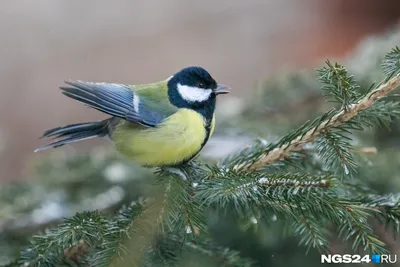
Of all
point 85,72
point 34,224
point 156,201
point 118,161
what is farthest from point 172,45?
point 156,201

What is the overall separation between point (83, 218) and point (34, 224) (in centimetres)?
44

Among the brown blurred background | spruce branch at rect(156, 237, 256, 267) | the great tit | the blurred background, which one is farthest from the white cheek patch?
the brown blurred background

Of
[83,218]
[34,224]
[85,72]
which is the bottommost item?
[34,224]

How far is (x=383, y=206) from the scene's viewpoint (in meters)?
0.94

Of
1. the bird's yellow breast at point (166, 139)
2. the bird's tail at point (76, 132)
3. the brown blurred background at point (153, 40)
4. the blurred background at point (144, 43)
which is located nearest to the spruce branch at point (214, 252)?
the bird's yellow breast at point (166, 139)

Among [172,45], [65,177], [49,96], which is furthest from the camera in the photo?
[172,45]

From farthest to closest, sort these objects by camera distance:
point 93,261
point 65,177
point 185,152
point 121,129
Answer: point 65,177, point 121,129, point 185,152, point 93,261

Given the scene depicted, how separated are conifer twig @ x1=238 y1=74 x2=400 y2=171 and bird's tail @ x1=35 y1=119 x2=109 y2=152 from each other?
0.44m

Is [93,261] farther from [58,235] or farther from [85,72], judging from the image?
[85,72]

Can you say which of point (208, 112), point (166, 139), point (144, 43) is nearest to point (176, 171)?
point (166, 139)

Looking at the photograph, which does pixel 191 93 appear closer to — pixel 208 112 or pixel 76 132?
pixel 208 112

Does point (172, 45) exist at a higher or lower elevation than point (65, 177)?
higher

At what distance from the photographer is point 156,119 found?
1245 millimetres

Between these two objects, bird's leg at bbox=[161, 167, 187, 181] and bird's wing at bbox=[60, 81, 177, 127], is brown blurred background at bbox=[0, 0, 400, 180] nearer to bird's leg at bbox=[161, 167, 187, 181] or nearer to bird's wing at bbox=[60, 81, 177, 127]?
bird's wing at bbox=[60, 81, 177, 127]
